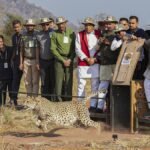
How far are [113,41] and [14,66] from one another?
134 inches

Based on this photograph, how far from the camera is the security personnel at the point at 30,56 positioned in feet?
48.7

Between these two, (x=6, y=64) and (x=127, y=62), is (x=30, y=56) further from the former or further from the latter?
(x=127, y=62)

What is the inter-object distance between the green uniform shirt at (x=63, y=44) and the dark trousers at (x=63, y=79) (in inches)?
9.6

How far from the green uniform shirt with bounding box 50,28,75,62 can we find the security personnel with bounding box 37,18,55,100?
44cm

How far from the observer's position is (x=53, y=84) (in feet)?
48.2

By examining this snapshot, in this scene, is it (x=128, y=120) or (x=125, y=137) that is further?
(x=128, y=120)

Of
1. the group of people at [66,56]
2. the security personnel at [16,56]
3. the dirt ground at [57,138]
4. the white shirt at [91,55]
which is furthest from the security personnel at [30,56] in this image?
the white shirt at [91,55]

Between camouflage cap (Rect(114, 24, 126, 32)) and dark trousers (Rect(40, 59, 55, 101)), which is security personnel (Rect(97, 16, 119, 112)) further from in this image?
dark trousers (Rect(40, 59, 55, 101))

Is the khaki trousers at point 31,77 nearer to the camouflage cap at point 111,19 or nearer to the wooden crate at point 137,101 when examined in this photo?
the camouflage cap at point 111,19

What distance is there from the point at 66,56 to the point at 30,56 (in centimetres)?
121

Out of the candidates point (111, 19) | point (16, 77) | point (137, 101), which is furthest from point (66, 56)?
point (137, 101)

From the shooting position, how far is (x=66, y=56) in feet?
46.3

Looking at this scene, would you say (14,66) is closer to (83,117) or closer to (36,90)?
(36,90)

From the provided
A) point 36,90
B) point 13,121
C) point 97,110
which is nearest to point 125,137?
point 97,110
